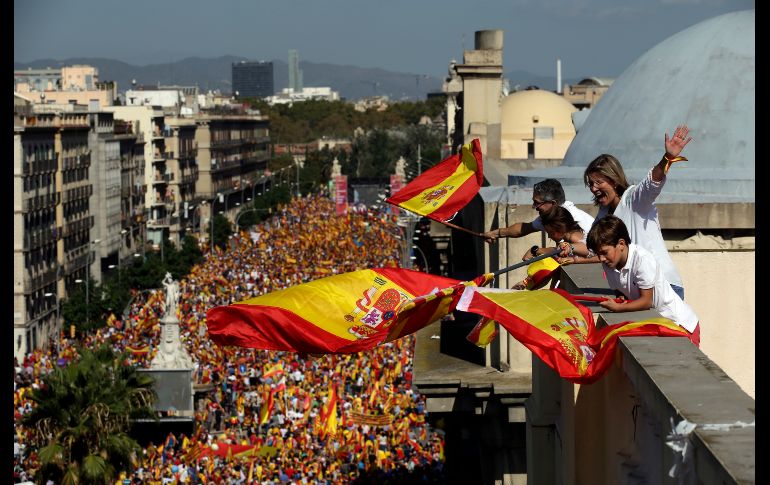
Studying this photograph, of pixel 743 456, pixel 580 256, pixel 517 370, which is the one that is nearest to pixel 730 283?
pixel 580 256

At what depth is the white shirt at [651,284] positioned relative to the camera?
607 cm

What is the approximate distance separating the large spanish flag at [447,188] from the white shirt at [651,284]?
130 inches

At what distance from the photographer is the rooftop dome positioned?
3856cm

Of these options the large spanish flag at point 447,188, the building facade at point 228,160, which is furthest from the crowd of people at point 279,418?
the building facade at point 228,160

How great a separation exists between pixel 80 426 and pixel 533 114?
18.8 m

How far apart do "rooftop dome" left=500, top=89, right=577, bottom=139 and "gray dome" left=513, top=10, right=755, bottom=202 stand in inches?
1029

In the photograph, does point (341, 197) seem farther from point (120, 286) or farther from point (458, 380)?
point (458, 380)

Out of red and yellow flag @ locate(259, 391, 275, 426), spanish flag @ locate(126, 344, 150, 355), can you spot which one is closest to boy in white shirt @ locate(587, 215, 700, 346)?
red and yellow flag @ locate(259, 391, 275, 426)

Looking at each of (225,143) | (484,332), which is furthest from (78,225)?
Result: (484,332)

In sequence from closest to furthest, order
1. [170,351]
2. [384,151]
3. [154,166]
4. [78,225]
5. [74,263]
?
1. [170,351]
2. [74,263]
3. [78,225]
4. [154,166]
5. [384,151]

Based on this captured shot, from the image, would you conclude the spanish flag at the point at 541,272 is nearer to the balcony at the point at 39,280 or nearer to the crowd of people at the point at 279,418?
the crowd of people at the point at 279,418

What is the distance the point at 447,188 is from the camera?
9.64 metres

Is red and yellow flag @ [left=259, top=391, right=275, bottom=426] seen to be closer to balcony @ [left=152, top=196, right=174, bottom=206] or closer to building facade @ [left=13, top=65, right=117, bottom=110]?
building facade @ [left=13, top=65, right=117, bottom=110]

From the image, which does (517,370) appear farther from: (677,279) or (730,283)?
(677,279)
